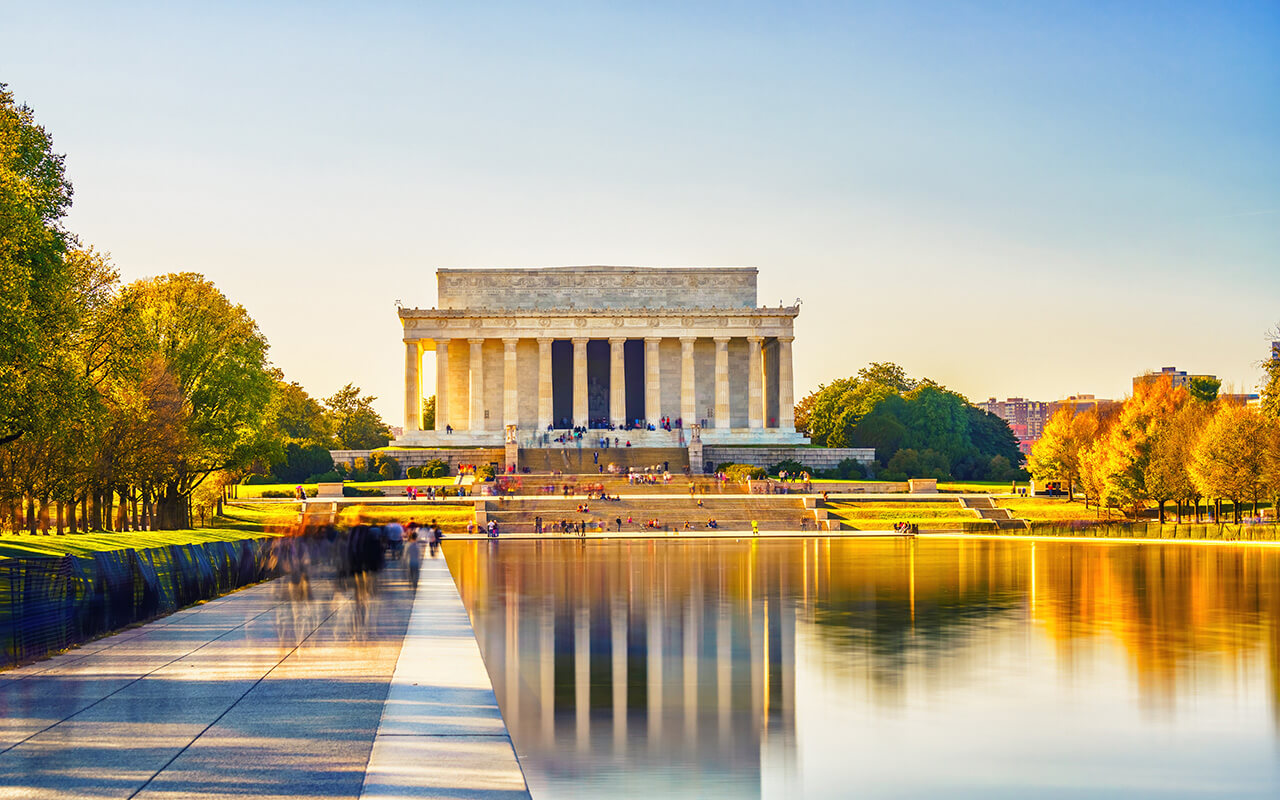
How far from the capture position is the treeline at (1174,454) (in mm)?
62156

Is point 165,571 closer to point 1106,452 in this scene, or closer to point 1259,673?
point 1259,673

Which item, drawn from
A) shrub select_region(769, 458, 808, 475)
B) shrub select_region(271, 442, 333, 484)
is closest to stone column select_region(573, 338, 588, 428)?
shrub select_region(769, 458, 808, 475)

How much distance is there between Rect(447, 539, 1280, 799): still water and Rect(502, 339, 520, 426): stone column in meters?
72.5

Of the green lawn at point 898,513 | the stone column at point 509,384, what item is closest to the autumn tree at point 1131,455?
the green lawn at point 898,513

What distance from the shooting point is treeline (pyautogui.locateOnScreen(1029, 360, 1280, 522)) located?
62.2 metres

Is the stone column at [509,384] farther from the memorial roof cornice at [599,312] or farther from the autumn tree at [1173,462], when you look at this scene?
the autumn tree at [1173,462]

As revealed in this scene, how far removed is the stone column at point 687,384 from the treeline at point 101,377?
142ft

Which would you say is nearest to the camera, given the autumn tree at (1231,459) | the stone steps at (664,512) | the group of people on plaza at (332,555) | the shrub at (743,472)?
the group of people on plaza at (332,555)

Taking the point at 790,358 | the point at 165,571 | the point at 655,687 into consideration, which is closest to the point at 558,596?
the point at 165,571

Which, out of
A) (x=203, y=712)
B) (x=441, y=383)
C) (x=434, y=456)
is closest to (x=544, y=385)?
(x=441, y=383)

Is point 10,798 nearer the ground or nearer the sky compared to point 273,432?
nearer the ground

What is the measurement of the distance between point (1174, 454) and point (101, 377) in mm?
51978

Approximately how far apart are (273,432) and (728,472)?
99.3 ft

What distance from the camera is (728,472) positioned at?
3460 inches
